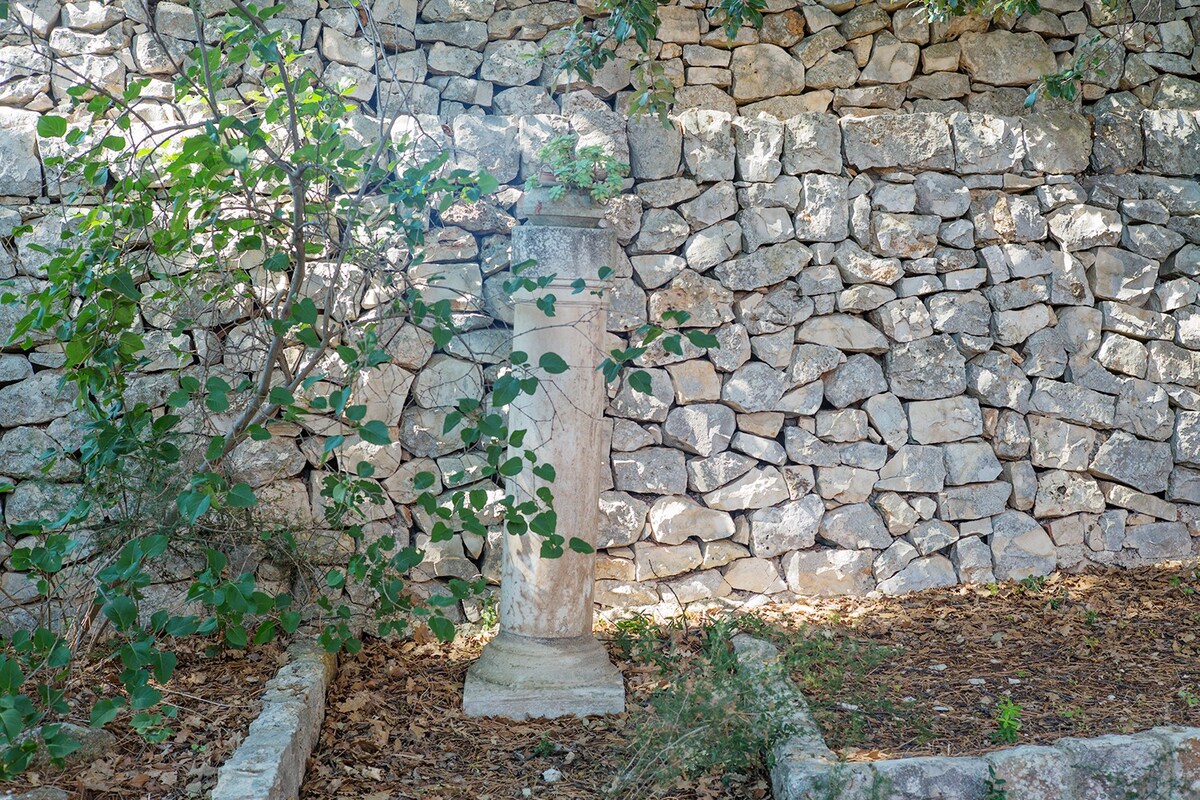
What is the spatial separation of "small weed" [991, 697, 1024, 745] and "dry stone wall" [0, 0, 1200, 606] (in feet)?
4.87

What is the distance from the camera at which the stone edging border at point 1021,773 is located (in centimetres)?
283

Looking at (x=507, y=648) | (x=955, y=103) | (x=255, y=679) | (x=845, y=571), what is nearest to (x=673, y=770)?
(x=507, y=648)

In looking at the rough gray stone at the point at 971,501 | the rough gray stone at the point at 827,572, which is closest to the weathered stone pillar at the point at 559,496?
the rough gray stone at the point at 827,572

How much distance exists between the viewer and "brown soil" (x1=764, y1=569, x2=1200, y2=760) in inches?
132

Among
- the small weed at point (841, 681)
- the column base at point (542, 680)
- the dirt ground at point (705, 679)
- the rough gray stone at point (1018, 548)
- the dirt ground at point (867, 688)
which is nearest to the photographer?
the dirt ground at point (705, 679)

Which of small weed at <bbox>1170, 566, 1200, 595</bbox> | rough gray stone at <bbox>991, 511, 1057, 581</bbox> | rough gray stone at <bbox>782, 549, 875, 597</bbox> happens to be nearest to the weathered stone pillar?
rough gray stone at <bbox>782, 549, 875, 597</bbox>

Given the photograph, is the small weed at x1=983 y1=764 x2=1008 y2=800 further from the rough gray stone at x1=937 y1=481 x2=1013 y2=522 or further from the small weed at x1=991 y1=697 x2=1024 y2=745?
the rough gray stone at x1=937 y1=481 x2=1013 y2=522

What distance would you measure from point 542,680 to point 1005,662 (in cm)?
191

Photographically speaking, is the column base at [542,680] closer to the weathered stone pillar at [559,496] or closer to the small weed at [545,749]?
the weathered stone pillar at [559,496]

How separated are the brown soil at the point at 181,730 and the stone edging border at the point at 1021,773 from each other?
5.84ft

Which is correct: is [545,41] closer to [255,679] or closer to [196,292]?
[196,292]

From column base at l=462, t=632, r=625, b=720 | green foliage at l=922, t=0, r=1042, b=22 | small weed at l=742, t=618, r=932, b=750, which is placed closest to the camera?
small weed at l=742, t=618, r=932, b=750

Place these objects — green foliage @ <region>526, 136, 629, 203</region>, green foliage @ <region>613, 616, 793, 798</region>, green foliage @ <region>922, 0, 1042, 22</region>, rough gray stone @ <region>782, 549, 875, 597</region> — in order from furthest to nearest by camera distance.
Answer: rough gray stone @ <region>782, 549, 875, 597</region>, green foliage @ <region>922, 0, 1042, 22</region>, green foliage @ <region>526, 136, 629, 203</region>, green foliage @ <region>613, 616, 793, 798</region>

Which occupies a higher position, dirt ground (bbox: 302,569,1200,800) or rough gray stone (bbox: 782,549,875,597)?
rough gray stone (bbox: 782,549,875,597)
